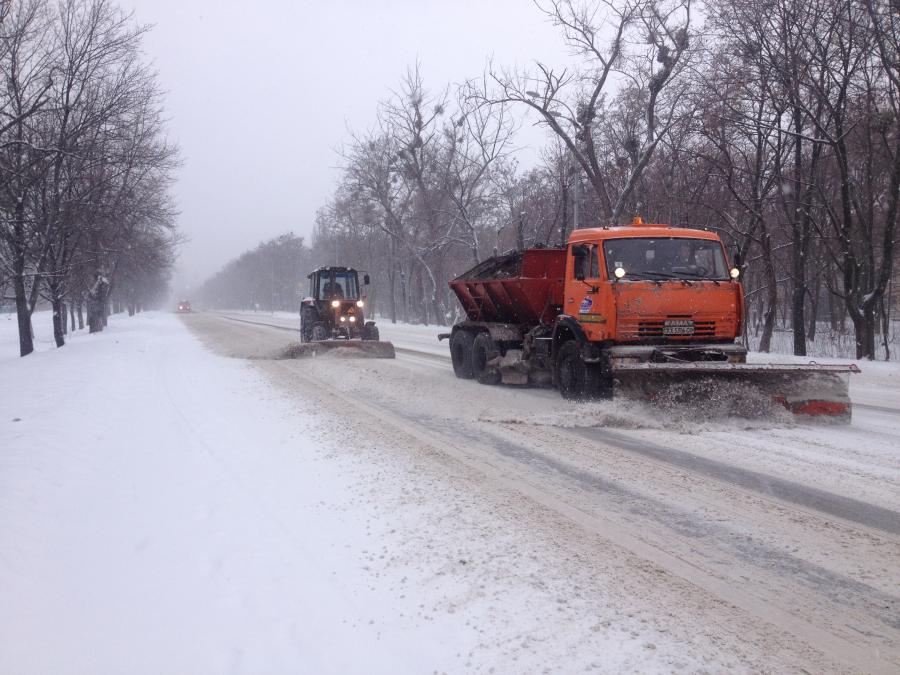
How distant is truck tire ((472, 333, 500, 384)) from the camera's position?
1212 centimetres

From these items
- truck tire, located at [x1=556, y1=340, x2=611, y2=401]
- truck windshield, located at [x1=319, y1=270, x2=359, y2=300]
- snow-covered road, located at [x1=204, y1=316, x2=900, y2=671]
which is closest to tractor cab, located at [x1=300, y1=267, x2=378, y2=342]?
truck windshield, located at [x1=319, y1=270, x2=359, y2=300]

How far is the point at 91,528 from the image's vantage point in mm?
4672

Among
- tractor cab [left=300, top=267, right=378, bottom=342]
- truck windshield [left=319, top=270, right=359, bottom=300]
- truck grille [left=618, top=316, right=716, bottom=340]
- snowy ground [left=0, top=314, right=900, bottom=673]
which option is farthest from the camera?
truck windshield [left=319, top=270, right=359, bottom=300]

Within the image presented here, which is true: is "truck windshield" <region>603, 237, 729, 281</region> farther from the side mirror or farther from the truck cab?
the side mirror

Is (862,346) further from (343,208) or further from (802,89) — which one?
(343,208)

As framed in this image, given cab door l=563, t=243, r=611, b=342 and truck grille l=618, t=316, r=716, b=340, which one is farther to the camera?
cab door l=563, t=243, r=611, b=342

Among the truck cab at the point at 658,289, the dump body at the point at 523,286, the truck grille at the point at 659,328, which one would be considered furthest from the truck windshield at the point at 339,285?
the truck grille at the point at 659,328

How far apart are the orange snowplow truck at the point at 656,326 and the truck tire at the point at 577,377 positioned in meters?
0.01

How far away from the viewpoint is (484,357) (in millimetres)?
12500

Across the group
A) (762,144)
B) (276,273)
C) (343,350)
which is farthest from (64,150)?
(276,273)

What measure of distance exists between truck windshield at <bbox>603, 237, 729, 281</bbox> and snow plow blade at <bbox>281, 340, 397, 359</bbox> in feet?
30.9

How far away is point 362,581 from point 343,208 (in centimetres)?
4770

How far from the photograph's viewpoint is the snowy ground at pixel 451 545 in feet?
10.3

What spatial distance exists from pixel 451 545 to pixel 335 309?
16670 millimetres
